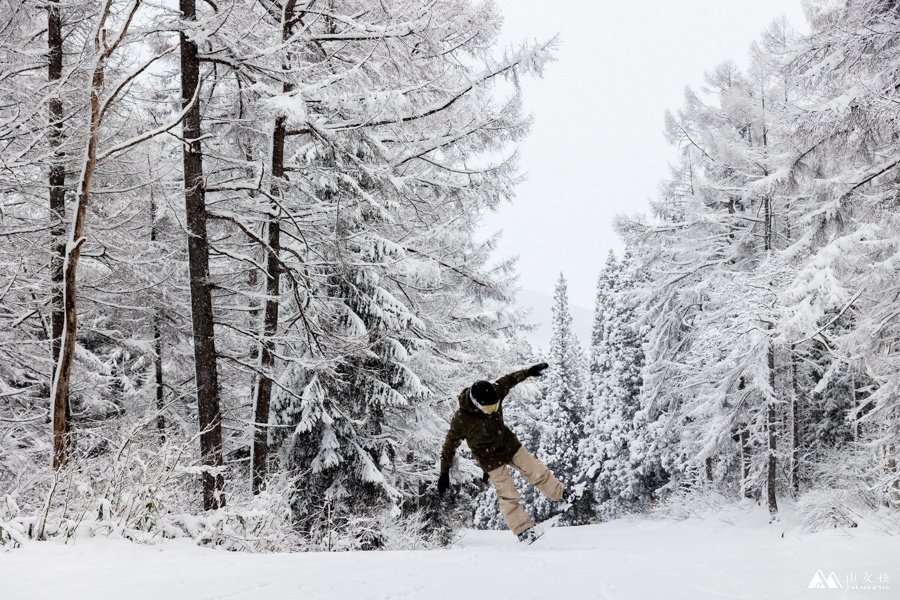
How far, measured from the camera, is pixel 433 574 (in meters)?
3.94

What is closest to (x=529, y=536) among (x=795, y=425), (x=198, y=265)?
(x=198, y=265)

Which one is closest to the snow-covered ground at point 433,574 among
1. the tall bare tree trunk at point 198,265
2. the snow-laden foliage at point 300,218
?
the snow-laden foliage at point 300,218

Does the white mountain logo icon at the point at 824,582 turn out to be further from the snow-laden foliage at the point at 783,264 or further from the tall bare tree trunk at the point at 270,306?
the tall bare tree trunk at the point at 270,306

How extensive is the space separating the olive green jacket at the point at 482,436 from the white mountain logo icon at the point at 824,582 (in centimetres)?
308

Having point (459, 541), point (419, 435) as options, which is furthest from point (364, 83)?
point (459, 541)

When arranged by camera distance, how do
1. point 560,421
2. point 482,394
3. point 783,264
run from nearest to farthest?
point 482,394, point 783,264, point 560,421

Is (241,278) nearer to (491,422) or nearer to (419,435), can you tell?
(419,435)

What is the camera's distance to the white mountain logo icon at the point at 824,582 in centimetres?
360

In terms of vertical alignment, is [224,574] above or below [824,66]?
below

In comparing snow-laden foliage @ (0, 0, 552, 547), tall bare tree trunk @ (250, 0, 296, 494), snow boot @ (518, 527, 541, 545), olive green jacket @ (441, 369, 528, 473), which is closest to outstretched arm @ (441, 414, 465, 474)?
olive green jacket @ (441, 369, 528, 473)

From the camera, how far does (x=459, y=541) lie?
567 inches

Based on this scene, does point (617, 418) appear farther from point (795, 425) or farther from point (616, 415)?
point (795, 425)

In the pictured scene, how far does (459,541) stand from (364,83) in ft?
34.1

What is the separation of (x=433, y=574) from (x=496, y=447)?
254 centimetres
